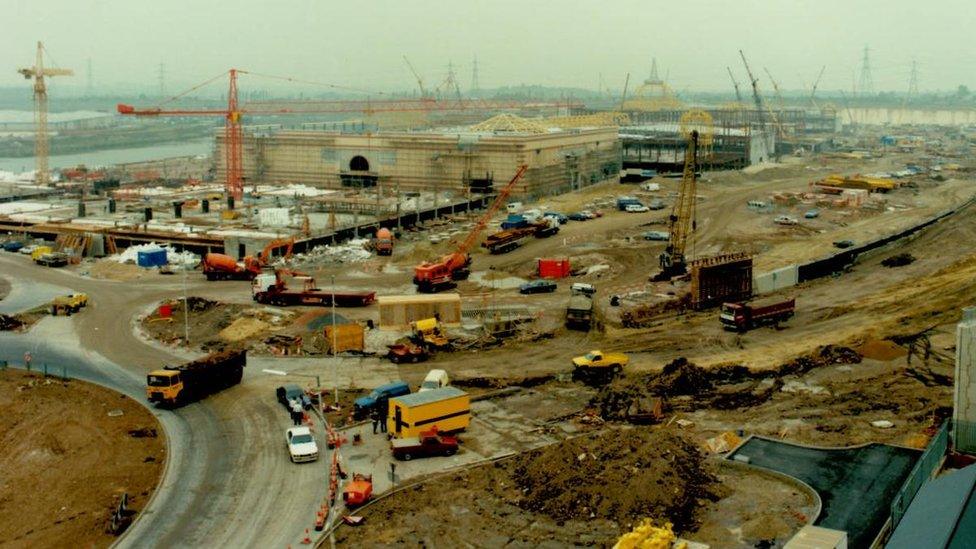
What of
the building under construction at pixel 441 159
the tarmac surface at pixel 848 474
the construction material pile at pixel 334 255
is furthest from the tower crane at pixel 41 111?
the tarmac surface at pixel 848 474

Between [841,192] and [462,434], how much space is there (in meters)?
47.3

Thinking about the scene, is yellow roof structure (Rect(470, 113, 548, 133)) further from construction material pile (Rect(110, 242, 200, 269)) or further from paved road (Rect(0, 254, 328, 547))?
paved road (Rect(0, 254, 328, 547))

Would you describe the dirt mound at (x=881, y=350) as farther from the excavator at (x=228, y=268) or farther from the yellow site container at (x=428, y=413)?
the excavator at (x=228, y=268)

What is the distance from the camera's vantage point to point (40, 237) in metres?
48.7

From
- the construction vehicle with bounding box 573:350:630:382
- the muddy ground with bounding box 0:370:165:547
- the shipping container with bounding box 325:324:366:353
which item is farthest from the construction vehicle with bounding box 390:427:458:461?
the shipping container with bounding box 325:324:366:353

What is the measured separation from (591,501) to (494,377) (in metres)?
8.55

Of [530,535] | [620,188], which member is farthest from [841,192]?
[530,535]

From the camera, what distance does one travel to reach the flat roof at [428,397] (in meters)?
18.8

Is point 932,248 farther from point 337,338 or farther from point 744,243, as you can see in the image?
point 337,338

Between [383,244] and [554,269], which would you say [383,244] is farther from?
[554,269]

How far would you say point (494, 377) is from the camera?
920 inches

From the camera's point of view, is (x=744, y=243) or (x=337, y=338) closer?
(x=337, y=338)

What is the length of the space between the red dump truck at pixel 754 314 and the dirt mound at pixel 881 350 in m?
3.92

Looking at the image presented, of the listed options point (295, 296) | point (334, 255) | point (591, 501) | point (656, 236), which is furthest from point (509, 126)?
point (591, 501)
